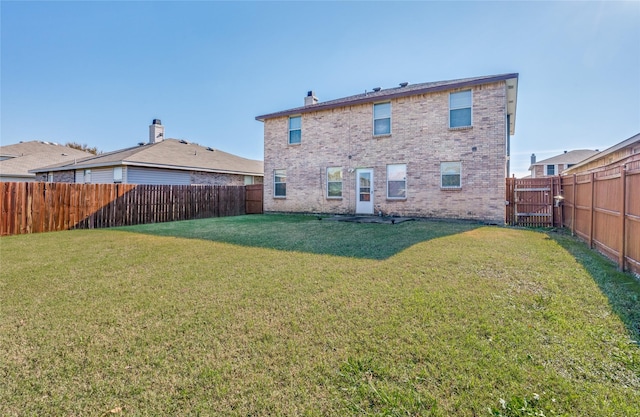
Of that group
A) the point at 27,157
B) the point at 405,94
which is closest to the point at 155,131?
the point at 27,157

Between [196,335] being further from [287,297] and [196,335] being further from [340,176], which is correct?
[340,176]

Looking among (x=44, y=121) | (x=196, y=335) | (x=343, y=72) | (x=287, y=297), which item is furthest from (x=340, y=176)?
(x=44, y=121)

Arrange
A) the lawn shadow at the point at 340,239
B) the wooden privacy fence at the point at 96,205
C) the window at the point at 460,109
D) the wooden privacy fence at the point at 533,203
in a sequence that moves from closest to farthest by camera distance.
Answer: the lawn shadow at the point at 340,239 → the wooden privacy fence at the point at 96,205 → the wooden privacy fence at the point at 533,203 → the window at the point at 460,109

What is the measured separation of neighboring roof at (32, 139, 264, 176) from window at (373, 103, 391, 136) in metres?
11.3

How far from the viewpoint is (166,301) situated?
370 cm

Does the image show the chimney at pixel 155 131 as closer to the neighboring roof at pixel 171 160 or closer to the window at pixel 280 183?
the neighboring roof at pixel 171 160

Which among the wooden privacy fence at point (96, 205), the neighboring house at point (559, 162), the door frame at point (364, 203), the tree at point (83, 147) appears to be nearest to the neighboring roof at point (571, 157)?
the neighboring house at point (559, 162)

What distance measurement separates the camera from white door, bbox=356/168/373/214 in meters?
14.1

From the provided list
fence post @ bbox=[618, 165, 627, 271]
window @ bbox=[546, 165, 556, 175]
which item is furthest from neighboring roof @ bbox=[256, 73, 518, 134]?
window @ bbox=[546, 165, 556, 175]

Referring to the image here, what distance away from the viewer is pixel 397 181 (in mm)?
13547

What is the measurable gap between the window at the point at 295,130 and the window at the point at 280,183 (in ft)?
5.73

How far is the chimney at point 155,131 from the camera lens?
2164 centimetres

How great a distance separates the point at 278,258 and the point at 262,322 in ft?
9.15

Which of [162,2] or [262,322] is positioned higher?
[162,2]
